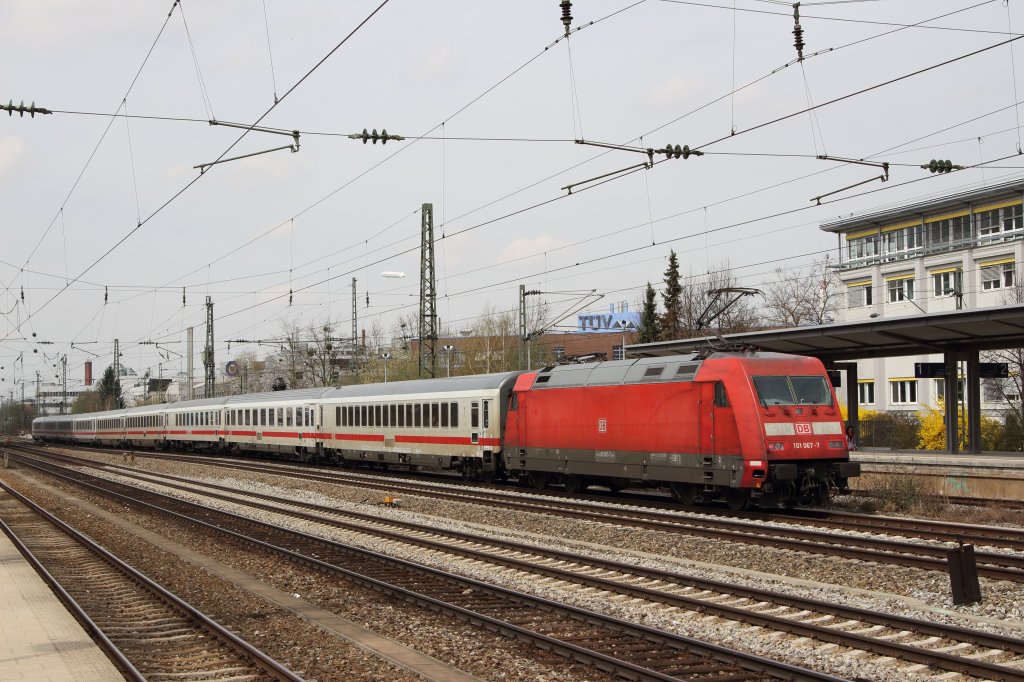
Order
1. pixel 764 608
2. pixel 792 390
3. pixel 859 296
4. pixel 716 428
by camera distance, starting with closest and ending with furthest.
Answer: pixel 764 608
pixel 716 428
pixel 792 390
pixel 859 296

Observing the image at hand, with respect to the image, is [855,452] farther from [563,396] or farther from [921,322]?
[563,396]

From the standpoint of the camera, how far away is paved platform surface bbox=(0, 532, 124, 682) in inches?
343

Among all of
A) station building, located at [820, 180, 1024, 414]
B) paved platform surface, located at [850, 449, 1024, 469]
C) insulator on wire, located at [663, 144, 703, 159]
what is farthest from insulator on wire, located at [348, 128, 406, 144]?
station building, located at [820, 180, 1024, 414]

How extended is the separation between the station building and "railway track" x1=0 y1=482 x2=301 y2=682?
170 feet

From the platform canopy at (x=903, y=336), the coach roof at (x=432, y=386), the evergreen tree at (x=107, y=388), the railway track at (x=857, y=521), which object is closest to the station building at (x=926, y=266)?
the platform canopy at (x=903, y=336)

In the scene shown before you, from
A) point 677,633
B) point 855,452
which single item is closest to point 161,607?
point 677,633

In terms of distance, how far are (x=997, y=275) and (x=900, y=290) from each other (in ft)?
24.7

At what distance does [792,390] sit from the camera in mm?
19594

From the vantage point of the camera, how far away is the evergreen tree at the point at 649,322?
73.6 m

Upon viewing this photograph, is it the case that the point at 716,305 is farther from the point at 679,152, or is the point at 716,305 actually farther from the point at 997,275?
the point at 679,152

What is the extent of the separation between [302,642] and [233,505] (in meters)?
16.4

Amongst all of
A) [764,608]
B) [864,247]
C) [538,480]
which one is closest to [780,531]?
[764,608]

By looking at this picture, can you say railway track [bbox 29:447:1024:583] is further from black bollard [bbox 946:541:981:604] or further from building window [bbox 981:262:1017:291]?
building window [bbox 981:262:1017:291]

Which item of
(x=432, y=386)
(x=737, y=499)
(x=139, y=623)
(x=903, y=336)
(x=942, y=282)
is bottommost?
(x=139, y=623)
